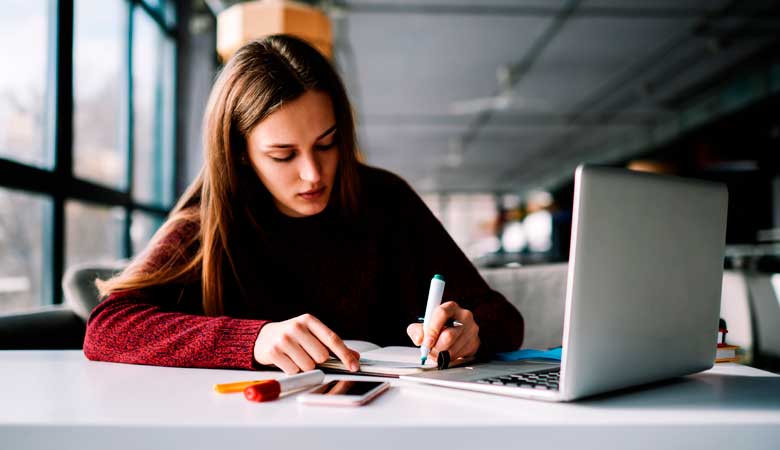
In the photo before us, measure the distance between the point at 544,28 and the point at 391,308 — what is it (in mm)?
4112

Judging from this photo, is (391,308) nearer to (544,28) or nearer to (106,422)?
(106,422)

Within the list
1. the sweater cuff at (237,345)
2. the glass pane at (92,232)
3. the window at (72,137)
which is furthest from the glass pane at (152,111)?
the sweater cuff at (237,345)

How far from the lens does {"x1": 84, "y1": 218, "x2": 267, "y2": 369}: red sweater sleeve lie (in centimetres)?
89

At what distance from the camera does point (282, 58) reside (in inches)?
49.7

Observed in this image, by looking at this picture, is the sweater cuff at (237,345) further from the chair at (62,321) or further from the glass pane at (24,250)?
the glass pane at (24,250)

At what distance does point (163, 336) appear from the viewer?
37.1 inches

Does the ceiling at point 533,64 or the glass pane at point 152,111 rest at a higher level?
the ceiling at point 533,64

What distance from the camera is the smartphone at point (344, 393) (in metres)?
0.65

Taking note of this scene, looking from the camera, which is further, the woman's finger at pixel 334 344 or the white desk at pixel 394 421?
the woman's finger at pixel 334 344

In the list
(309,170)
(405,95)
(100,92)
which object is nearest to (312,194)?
(309,170)

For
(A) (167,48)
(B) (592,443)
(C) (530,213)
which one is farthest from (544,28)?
(C) (530,213)

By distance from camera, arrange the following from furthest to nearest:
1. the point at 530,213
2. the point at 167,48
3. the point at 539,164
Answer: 1. the point at 530,213
2. the point at 539,164
3. the point at 167,48

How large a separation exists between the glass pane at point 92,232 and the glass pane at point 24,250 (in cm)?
10

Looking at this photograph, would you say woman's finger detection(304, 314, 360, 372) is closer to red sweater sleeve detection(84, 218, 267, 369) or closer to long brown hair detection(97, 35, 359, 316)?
red sweater sleeve detection(84, 218, 267, 369)
